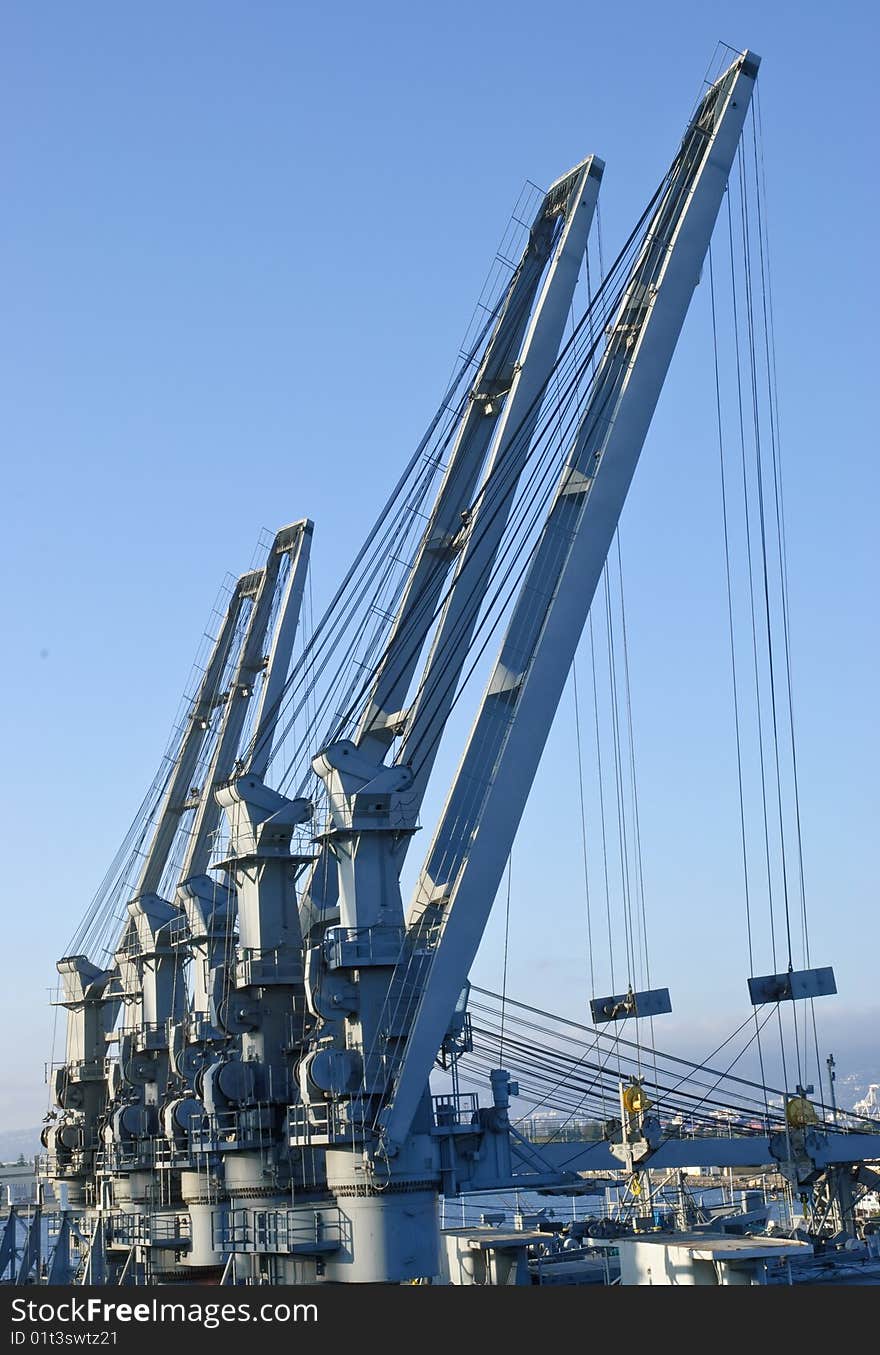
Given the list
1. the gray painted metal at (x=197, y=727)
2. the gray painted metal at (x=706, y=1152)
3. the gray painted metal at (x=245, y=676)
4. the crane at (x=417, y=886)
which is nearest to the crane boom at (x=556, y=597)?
the crane at (x=417, y=886)

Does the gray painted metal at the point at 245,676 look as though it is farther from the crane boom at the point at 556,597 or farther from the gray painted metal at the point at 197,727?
the crane boom at the point at 556,597

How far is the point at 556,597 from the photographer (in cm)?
3841

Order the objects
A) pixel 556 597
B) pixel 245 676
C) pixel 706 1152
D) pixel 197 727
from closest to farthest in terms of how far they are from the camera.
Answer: pixel 556 597, pixel 706 1152, pixel 245 676, pixel 197 727

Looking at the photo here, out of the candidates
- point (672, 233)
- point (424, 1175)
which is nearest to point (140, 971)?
point (424, 1175)

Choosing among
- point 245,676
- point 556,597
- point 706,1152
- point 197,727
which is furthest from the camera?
point 197,727

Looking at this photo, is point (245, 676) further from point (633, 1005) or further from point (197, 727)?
point (633, 1005)

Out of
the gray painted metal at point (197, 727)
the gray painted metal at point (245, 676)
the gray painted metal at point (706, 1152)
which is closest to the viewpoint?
the gray painted metal at point (706, 1152)

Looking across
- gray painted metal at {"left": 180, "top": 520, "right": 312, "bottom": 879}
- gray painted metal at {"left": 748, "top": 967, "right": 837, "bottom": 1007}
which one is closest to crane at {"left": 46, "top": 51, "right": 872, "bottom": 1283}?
gray painted metal at {"left": 748, "top": 967, "right": 837, "bottom": 1007}

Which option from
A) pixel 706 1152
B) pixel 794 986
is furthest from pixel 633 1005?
pixel 706 1152

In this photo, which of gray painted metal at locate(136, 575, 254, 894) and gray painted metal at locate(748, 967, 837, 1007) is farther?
gray painted metal at locate(136, 575, 254, 894)

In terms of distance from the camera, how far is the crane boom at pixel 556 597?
3756 centimetres

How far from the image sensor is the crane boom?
37562 mm

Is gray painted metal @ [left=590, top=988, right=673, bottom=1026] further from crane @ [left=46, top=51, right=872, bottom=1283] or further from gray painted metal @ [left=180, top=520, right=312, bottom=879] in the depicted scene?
gray painted metal @ [left=180, top=520, right=312, bottom=879]

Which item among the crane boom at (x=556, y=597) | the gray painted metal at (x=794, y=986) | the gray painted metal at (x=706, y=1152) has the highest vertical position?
the crane boom at (x=556, y=597)
